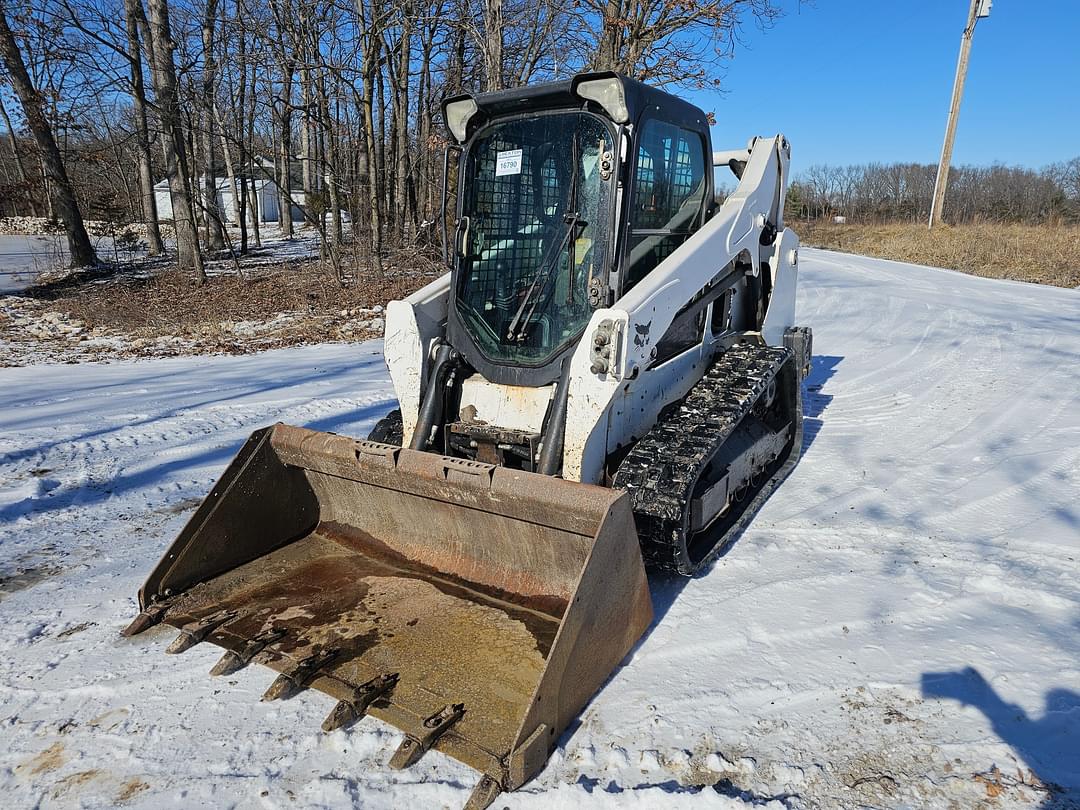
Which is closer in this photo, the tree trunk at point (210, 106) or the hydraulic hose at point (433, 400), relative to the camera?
the hydraulic hose at point (433, 400)

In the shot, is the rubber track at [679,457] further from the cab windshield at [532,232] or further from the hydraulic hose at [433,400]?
the hydraulic hose at [433,400]

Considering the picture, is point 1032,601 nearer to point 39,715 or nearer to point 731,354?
point 731,354

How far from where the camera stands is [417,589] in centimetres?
334

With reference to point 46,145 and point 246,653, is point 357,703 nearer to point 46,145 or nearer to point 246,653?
point 246,653

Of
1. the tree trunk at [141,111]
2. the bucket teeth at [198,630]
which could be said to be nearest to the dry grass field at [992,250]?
the bucket teeth at [198,630]

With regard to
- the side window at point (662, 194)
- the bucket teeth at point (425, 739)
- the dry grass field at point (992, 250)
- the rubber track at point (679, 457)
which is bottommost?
the bucket teeth at point (425, 739)

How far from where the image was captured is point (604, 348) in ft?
10.3

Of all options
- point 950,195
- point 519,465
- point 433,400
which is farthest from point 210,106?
point 950,195

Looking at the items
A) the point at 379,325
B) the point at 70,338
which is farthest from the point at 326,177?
the point at 70,338

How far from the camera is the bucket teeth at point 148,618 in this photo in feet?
10.0

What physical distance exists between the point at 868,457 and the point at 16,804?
501cm

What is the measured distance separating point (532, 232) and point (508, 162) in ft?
1.34

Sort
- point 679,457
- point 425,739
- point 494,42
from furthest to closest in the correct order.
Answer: point 494,42 < point 679,457 < point 425,739

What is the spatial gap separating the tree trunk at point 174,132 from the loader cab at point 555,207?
43.6 feet
